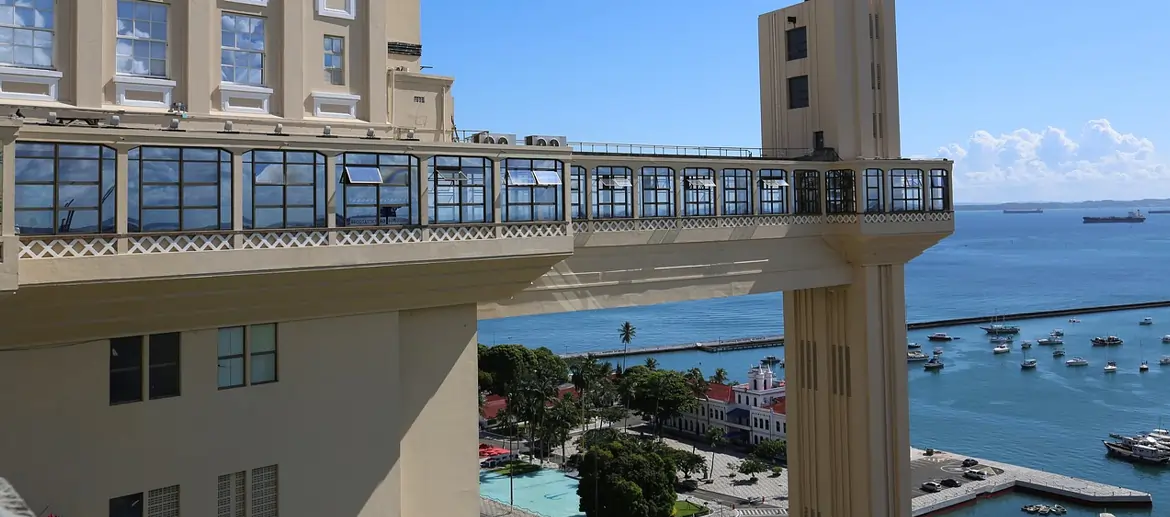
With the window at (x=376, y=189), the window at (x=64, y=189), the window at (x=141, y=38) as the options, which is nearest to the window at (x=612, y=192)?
the window at (x=376, y=189)

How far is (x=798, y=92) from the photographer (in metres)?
23.9

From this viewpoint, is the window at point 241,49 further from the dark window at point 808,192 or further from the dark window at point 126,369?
the dark window at point 808,192

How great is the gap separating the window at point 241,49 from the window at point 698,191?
964 centimetres

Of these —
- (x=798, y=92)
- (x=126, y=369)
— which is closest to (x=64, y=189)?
(x=126, y=369)

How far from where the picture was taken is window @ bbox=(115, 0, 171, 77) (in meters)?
12.8

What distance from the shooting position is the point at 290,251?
12.4 m

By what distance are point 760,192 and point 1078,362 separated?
95.1 m

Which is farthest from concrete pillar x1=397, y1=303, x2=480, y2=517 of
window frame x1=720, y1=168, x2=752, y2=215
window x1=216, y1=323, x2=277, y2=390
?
window frame x1=720, y1=168, x2=752, y2=215

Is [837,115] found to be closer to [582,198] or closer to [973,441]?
[582,198]

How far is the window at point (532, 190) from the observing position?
15.3m

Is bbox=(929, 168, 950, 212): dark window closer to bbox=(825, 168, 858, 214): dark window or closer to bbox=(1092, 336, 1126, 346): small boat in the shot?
bbox=(825, 168, 858, 214): dark window

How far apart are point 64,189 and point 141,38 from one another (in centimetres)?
333

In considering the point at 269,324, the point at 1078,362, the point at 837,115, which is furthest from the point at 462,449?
the point at 1078,362

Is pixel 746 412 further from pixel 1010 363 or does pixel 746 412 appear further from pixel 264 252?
pixel 264 252
